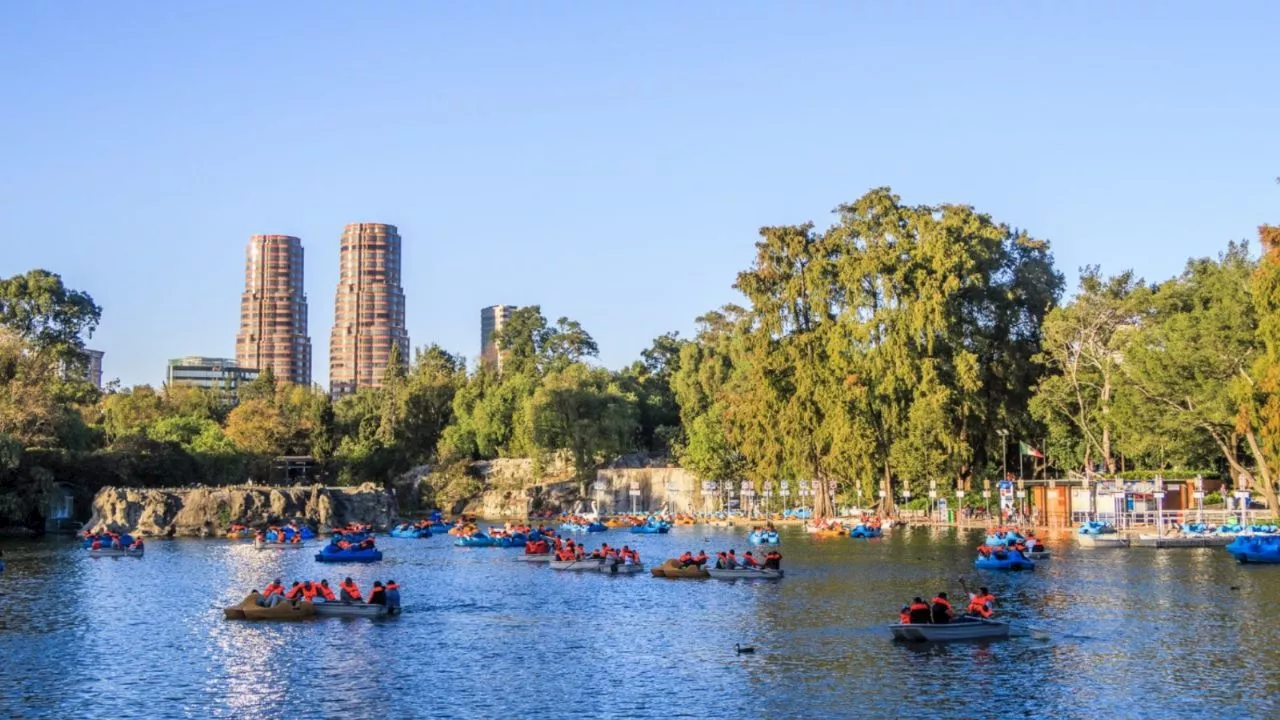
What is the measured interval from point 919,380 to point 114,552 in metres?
56.4

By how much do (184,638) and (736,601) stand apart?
816 inches

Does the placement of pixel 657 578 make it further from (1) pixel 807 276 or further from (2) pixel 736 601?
(1) pixel 807 276

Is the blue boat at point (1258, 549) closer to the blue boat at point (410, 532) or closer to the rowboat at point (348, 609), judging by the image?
the rowboat at point (348, 609)

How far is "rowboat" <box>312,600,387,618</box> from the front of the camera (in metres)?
46.9

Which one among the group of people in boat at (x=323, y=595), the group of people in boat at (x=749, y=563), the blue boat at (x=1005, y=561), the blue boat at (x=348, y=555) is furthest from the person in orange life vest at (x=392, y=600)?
the blue boat at (x=1005, y=561)

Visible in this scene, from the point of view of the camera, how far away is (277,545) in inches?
3612

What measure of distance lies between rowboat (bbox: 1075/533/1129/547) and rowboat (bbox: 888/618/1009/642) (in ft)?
131

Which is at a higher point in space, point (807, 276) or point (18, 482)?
point (807, 276)

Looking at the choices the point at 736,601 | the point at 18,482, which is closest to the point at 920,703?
the point at 736,601

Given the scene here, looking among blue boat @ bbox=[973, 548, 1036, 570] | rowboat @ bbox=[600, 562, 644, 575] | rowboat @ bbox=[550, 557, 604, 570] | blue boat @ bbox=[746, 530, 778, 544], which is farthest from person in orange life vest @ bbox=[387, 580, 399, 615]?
blue boat @ bbox=[746, 530, 778, 544]

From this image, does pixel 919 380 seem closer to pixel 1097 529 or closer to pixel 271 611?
pixel 1097 529

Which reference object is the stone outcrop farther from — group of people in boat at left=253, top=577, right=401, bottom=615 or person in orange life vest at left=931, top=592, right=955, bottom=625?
person in orange life vest at left=931, top=592, right=955, bottom=625

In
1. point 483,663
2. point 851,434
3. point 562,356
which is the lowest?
point 483,663

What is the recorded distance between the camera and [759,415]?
10406cm
